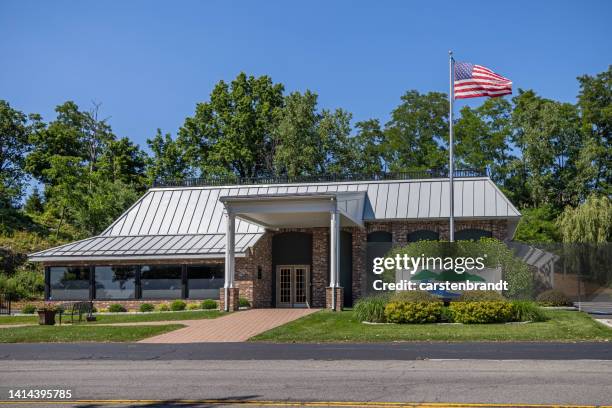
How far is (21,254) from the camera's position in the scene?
4225 centimetres

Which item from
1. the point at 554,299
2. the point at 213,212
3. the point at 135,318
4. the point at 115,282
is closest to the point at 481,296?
the point at 554,299

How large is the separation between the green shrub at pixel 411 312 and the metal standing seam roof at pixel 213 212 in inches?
389

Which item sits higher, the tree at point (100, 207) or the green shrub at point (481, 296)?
the tree at point (100, 207)

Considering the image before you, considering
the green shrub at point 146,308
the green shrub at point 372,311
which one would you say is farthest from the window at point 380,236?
the green shrub at point 146,308

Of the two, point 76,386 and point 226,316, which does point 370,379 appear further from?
point 226,316

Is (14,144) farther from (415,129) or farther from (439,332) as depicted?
(439,332)

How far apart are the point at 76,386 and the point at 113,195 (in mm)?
35310

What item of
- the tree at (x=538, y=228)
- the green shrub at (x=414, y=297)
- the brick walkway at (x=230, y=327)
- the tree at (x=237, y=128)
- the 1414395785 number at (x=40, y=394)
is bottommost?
the brick walkway at (x=230, y=327)

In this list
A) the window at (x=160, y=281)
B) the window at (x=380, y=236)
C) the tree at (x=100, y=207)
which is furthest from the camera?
the tree at (x=100, y=207)

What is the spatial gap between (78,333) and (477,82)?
17042 millimetres

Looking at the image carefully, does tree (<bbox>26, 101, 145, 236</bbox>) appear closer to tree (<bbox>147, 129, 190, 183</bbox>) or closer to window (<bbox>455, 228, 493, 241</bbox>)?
tree (<bbox>147, 129, 190, 183</bbox>)

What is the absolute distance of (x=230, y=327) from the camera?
2347 cm

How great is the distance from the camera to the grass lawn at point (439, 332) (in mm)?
18688

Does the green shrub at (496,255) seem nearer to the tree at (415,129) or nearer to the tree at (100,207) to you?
the tree at (100,207)
